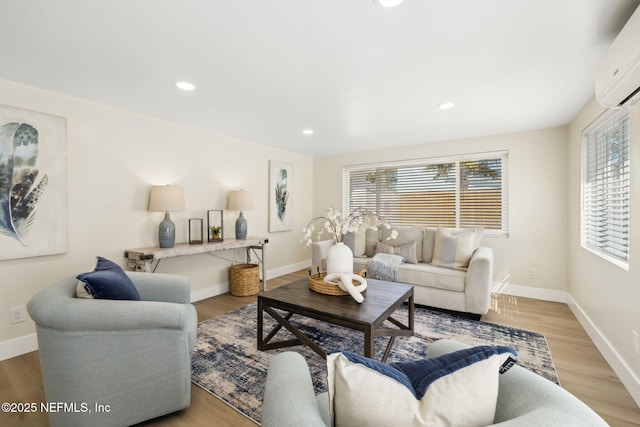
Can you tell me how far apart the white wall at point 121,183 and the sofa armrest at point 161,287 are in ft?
3.33

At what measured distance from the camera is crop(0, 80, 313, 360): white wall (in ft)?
7.77

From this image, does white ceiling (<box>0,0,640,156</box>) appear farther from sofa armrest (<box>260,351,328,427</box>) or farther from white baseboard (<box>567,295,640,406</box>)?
white baseboard (<box>567,295,640,406</box>)

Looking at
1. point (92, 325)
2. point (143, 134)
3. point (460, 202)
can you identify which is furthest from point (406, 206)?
point (92, 325)

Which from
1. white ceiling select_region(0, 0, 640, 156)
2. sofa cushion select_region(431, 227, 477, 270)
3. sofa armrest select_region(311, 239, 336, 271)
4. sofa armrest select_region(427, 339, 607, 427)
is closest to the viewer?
sofa armrest select_region(427, 339, 607, 427)

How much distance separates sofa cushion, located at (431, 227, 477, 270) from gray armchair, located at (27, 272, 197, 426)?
2900mm

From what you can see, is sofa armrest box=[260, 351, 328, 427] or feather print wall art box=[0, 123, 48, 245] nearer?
sofa armrest box=[260, 351, 328, 427]

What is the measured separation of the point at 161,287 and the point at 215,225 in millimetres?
1763

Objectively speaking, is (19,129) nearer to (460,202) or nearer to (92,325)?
(92,325)

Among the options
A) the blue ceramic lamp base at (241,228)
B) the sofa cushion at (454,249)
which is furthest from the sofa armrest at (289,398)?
the blue ceramic lamp base at (241,228)

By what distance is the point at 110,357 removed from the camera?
4.73 feet

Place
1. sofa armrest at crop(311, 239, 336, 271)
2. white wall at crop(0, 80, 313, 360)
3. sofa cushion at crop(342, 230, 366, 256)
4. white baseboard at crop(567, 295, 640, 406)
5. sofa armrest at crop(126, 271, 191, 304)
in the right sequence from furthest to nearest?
sofa cushion at crop(342, 230, 366, 256), sofa armrest at crop(311, 239, 336, 271), white wall at crop(0, 80, 313, 360), sofa armrest at crop(126, 271, 191, 304), white baseboard at crop(567, 295, 640, 406)

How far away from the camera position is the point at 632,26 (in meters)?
1.39

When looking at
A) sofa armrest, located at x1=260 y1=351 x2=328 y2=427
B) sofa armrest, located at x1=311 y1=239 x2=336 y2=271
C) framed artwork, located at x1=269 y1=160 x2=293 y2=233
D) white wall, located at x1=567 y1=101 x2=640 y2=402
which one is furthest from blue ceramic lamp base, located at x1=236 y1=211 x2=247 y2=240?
white wall, located at x1=567 y1=101 x2=640 y2=402

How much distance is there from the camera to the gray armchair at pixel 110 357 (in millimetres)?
1383
